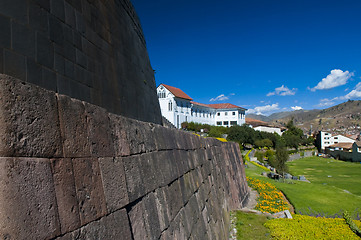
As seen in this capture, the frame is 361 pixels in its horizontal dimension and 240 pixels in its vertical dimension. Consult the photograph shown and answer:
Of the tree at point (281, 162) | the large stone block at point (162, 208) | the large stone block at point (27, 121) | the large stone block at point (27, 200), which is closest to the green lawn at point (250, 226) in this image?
the large stone block at point (162, 208)

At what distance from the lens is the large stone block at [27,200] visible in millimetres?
1419

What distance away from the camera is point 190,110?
6631cm

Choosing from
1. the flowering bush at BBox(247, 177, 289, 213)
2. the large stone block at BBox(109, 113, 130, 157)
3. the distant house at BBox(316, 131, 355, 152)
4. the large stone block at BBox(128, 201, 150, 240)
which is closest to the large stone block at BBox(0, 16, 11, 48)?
the large stone block at BBox(109, 113, 130, 157)

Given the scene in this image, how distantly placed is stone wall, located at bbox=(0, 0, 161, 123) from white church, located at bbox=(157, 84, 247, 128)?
48508 mm

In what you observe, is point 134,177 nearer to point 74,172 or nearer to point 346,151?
point 74,172

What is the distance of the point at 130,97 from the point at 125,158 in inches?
203

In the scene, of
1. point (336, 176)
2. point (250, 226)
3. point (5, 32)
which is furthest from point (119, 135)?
point (336, 176)

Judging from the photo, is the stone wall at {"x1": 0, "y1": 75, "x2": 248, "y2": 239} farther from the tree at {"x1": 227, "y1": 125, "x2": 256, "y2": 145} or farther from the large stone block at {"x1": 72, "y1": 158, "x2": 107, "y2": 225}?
the tree at {"x1": 227, "y1": 125, "x2": 256, "y2": 145}

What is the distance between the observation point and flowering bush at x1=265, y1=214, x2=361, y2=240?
28.9ft

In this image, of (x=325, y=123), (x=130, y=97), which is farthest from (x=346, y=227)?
(x=325, y=123)

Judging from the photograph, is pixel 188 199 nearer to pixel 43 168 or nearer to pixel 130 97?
pixel 43 168

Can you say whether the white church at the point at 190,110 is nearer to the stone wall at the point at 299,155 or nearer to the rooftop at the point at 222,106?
the rooftop at the point at 222,106

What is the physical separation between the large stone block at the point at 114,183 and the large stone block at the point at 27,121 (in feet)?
1.80

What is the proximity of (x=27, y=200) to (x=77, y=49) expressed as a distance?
13.4 feet
